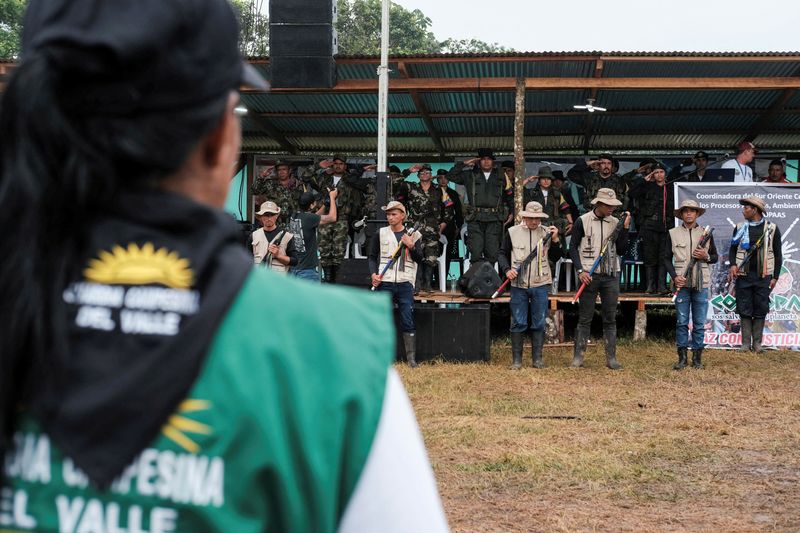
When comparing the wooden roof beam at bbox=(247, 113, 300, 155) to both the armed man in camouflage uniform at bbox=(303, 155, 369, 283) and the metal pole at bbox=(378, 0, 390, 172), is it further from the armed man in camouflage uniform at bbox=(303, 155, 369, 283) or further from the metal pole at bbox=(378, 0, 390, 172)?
the metal pole at bbox=(378, 0, 390, 172)

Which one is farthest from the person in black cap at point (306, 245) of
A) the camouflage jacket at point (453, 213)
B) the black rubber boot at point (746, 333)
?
the black rubber boot at point (746, 333)

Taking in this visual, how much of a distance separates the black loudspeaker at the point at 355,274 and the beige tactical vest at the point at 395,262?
1.03m

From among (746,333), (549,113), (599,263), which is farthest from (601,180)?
(599,263)

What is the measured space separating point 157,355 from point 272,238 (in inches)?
450

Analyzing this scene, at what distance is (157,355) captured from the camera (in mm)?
925

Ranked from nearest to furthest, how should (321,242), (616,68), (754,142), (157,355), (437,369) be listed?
1. (157,355)
2. (437,369)
3. (616,68)
4. (321,242)
5. (754,142)

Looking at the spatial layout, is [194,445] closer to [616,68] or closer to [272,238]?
[272,238]

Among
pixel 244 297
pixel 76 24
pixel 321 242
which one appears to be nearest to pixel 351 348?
pixel 244 297

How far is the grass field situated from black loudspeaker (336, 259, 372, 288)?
2001 mm

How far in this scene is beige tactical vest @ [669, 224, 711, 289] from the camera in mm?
11672

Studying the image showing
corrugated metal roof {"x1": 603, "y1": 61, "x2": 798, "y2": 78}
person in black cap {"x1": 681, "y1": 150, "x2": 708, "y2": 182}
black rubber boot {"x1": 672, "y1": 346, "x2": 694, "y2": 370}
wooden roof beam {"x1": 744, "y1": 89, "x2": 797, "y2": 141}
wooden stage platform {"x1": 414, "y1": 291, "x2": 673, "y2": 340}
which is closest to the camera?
black rubber boot {"x1": 672, "y1": 346, "x2": 694, "y2": 370}

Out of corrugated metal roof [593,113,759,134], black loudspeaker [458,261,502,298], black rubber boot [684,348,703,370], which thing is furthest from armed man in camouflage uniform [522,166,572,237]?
black rubber boot [684,348,703,370]

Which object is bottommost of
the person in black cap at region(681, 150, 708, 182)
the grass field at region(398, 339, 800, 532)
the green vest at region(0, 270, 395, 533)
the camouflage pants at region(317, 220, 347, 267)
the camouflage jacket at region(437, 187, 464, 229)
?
the grass field at region(398, 339, 800, 532)

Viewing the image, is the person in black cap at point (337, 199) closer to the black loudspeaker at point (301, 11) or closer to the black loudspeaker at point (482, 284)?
the black loudspeaker at point (482, 284)
